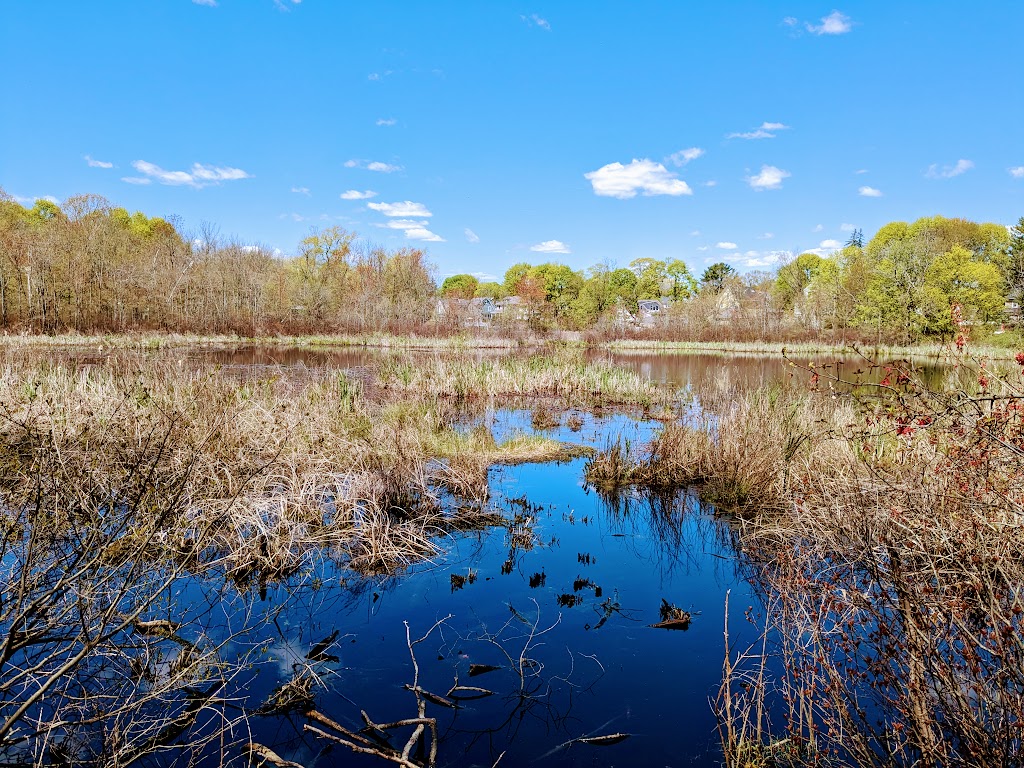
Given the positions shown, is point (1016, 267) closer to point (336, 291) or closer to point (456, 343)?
point (456, 343)

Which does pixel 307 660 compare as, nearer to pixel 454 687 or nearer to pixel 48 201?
pixel 454 687

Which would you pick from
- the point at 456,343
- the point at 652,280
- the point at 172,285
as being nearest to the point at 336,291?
the point at 172,285

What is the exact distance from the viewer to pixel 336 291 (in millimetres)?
42625

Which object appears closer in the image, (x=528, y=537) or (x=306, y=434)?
(x=528, y=537)

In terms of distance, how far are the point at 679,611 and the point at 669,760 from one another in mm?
1516

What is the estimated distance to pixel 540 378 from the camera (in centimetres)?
1540

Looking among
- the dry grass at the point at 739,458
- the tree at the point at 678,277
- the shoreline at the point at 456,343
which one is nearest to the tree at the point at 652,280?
the tree at the point at 678,277

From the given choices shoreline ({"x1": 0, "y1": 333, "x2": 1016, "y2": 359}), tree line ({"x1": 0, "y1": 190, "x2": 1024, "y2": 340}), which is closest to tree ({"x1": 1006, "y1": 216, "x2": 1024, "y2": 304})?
tree line ({"x1": 0, "y1": 190, "x2": 1024, "y2": 340})

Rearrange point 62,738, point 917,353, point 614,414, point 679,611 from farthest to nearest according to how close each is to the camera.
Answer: point 917,353 < point 614,414 < point 679,611 < point 62,738

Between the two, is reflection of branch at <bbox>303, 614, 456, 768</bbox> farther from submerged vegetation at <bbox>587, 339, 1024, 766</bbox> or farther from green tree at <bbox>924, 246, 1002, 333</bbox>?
green tree at <bbox>924, 246, 1002, 333</bbox>

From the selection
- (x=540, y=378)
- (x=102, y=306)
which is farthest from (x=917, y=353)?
(x=102, y=306)

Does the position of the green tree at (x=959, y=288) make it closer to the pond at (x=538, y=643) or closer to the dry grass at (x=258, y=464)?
the dry grass at (x=258, y=464)

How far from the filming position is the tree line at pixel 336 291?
3050 centimetres

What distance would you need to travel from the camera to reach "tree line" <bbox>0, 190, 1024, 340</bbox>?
3050 centimetres
